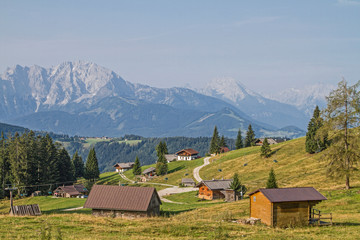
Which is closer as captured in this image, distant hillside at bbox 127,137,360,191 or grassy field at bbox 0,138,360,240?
grassy field at bbox 0,138,360,240

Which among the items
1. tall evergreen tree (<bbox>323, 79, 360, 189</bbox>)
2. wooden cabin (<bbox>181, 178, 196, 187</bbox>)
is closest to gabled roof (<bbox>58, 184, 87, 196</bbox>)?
wooden cabin (<bbox>181, 178, 196, 187</bbox>)

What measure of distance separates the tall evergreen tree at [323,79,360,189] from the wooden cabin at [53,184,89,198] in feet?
253

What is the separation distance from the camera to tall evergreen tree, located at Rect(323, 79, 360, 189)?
55.4m

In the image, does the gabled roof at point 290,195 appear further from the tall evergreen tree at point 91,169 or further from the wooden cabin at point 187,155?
the wooden cabin at point 187,155

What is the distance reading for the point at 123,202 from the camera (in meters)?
50.3

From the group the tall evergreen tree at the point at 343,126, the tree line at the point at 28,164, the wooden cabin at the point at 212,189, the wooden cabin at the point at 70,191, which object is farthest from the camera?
the wooden cabin at the point at 70,191

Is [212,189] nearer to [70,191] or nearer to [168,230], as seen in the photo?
[70,191]

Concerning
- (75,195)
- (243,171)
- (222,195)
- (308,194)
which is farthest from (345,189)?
(75,195)

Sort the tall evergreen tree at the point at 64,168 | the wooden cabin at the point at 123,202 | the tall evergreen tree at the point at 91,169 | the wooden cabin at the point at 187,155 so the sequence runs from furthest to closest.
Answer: the wooden cabin at the point at 187,155 → the tall evergreen tree at the point at 91,169 → the tall evergreen tree at the point at 64,168 → the wooden cabin at the point at 123,202

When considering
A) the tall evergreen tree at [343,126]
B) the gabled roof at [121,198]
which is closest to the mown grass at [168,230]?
the gabled roof at [121,198]

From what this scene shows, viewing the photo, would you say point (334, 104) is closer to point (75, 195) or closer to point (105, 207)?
point (105, 207)

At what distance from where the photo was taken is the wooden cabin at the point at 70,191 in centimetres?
10575

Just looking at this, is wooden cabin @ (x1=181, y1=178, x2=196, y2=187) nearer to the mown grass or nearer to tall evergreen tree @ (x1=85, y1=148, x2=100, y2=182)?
tall evergreen tree @ (x1=85, y1=148, x2=100, y2=182)

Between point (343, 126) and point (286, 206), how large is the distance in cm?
2641
